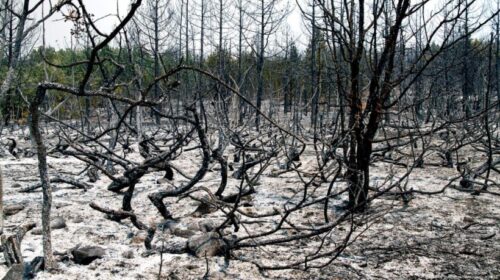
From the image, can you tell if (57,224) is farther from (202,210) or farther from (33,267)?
(202,210)

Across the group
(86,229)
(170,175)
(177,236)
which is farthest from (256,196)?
(86,229)

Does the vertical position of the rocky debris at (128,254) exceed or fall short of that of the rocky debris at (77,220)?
it falls short

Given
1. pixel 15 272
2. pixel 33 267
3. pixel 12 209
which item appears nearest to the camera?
pixel 15 272

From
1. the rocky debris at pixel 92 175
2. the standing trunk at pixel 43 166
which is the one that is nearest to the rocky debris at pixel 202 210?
the standing trunk at pixel 43 166

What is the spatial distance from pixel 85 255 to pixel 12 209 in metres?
1.86

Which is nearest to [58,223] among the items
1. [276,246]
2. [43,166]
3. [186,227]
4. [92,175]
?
[186,227]

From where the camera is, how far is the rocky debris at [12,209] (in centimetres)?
419

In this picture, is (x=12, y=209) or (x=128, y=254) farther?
(x=12, y=209)

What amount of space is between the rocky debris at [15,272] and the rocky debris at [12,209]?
193 centimetres

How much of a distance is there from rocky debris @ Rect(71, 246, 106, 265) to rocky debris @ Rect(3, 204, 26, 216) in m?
1.71

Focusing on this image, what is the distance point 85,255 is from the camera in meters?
2.92

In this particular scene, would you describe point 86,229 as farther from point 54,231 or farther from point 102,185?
point 102,185

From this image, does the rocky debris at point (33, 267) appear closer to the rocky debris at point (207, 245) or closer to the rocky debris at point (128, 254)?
the rocky debris at point (128, 254)

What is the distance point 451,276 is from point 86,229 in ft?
9.78
